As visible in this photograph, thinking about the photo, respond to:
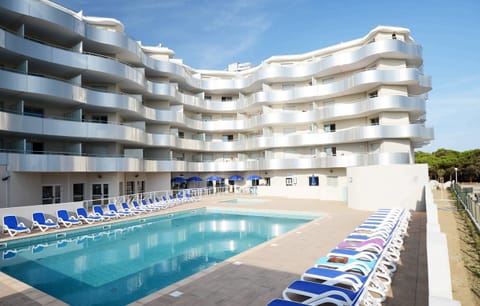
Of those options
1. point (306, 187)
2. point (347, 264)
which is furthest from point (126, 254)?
point (306, 187)

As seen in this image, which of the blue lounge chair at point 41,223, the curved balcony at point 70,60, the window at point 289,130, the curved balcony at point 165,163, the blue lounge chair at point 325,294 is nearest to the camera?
the blue lounge chair at point 325,294

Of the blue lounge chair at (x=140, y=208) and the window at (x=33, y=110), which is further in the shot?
the window at (x=33, y=110)

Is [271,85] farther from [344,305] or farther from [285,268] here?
[344,305]

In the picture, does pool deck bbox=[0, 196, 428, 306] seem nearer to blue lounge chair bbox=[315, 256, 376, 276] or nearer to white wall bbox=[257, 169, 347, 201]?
blue lounge chair bbox=[315, 256, 376, 276]

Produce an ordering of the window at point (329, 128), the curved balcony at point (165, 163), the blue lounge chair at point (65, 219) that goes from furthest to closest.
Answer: the window at point (329, 128), the curved balcony at point (165, 163), the blue lounge chair at point (65, 219)

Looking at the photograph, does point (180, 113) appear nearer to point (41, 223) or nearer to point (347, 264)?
point (41, 223)

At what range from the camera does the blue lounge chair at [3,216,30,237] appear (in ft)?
45.7

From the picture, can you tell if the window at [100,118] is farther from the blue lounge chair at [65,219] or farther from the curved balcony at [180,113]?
the blue lounge chair at [65,219]

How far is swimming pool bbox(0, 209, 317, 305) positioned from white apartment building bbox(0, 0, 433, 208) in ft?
26.6

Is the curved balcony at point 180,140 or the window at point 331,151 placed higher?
the curved balcony at point 180,140

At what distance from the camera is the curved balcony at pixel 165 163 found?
64.9 ft

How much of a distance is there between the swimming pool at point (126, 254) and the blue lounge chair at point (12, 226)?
0.99 meters

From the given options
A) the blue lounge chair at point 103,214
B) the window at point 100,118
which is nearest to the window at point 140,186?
the window at point 100,118

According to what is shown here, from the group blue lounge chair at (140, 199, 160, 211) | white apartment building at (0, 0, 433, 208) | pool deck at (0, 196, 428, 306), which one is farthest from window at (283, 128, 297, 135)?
pool deck at (0, 196, 428, 306)
